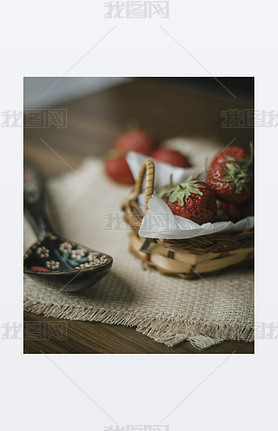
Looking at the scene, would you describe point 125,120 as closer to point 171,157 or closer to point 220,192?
point 171,157

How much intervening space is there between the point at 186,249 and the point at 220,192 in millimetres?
92

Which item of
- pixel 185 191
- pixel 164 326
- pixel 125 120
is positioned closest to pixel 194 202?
pixel 185 191

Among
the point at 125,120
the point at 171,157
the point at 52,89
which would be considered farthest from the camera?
the point at 125,120

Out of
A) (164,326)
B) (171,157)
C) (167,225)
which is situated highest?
(171,157)

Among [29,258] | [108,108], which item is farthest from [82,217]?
[108,108]

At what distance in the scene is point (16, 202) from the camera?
588 mm

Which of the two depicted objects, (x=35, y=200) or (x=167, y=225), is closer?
→ (x=167, y=225)

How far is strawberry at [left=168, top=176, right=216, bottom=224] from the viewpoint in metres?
0.56

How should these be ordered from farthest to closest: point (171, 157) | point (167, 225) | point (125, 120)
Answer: point (125, 120) < point (171, 157) < point (167, 225)

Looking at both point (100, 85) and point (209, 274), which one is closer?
point (209, 274)

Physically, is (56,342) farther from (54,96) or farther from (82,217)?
(54,96)

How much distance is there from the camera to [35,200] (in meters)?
0.74
